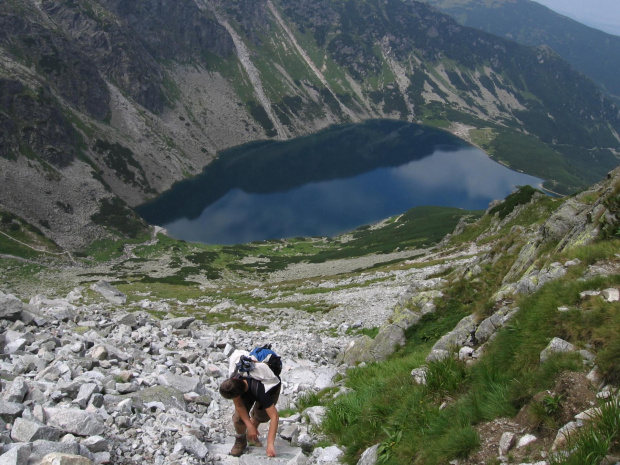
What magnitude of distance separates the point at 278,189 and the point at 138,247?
75.4m

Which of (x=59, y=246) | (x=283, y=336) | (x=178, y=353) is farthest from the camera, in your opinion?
(x=59, y=246)

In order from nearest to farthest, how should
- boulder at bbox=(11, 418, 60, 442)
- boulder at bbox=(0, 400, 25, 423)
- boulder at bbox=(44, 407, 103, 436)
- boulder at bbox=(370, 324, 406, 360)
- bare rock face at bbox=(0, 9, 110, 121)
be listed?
boulder at bbox=(11, 418, 60, 442), boulder at bbox=(44, 407, 103, 436), boulder at bbox=(0, 400, 25, 423), boulder at bbox=(370, 324, 406, 360), bare rock face at bbox=(0, 9, 110, 121)

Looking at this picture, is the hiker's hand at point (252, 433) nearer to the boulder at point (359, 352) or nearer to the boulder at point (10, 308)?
the boulder at point (359, 352)

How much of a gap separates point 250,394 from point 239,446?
3.30 feet

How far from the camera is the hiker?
8508 millimetres

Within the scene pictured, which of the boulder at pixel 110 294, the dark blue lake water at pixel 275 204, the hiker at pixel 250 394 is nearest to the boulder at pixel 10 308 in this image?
the hiker at pixel 250 394

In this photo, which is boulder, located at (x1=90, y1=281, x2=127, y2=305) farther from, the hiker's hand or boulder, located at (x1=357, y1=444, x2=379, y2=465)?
boulder, located at (x1=357, y1=444, x2=379, y2=465)

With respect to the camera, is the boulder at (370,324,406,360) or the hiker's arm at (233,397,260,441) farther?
the boulder at (370,324,406,360)

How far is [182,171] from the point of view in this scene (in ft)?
614

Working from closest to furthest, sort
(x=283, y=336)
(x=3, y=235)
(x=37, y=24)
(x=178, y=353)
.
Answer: (x=178, y=353)
(x=283, y=336)
(x=3, y=235)
(x=37, y=24)

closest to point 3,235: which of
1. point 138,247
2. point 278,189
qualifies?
point 138,247

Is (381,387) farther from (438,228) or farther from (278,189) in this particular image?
(278,189)

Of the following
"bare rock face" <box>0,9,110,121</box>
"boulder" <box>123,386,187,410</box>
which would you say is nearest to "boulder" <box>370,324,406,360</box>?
"boulder" <box>123,386,187,410</box>

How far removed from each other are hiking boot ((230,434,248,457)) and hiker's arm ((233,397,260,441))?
146 millimetres
